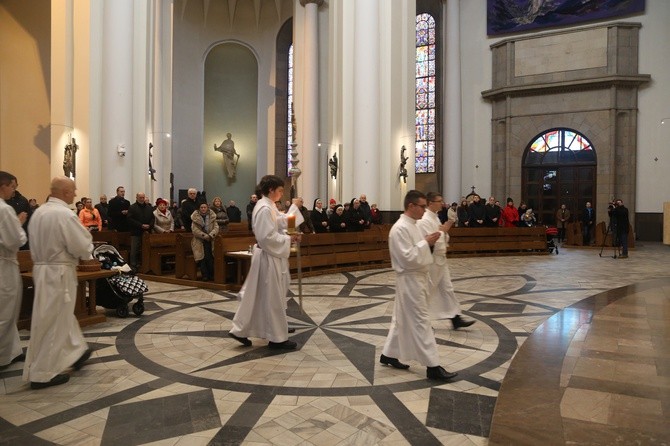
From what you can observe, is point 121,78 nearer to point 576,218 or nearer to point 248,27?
point 248,27

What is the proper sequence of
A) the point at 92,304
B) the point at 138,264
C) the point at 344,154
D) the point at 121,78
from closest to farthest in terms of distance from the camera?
the point at 92,304 → the point at 138,264 → the point at 121,78 → the point at 344,154

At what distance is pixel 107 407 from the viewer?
386cm

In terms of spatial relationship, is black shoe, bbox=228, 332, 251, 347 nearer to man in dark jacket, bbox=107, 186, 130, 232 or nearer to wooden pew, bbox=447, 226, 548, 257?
man in dark jacket, bbox=107, 186, 130, 232

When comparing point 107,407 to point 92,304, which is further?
point 92,304

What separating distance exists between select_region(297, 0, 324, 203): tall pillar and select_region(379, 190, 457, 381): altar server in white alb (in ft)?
53.9

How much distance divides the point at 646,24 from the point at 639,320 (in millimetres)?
19293

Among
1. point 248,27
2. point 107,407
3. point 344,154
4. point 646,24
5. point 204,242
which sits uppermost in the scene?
point 248,27

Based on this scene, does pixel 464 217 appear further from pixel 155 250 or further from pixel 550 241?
pixel 155 250

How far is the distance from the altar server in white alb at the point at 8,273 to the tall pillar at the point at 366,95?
13.1m

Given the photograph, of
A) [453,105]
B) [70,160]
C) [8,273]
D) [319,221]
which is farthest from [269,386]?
[453,105]

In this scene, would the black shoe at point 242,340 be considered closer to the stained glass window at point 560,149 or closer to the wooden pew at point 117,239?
the wooden pew at point 117,239

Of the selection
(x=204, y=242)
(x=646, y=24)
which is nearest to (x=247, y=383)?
(x=204, y=242)

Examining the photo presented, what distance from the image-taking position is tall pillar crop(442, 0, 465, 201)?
23.8 meters

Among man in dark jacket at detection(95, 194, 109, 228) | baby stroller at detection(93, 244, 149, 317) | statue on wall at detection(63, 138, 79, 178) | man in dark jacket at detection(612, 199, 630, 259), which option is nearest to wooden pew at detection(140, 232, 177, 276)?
man in dark jacket at detection(95, 194, 109, 228)
